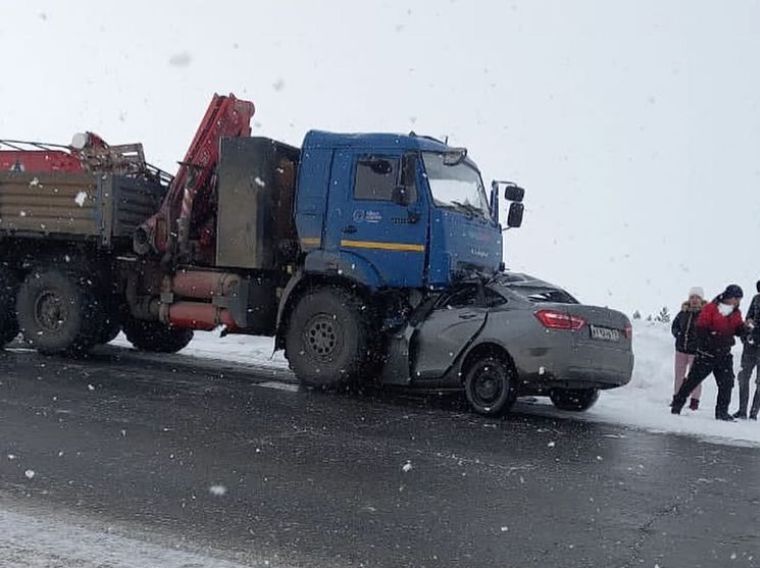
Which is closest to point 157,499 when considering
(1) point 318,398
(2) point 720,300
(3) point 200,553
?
(3) point 200,553

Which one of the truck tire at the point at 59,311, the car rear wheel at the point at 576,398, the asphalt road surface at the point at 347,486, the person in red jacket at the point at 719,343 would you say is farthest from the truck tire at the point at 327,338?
the person in red jacket at the point at 719,343

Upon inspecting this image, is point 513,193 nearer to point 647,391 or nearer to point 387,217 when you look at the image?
point 387,217

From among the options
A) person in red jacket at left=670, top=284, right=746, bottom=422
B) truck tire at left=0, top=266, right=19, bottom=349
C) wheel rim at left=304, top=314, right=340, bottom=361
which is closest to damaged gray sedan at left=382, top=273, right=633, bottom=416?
wheel rim at left=304, top=314, right=340, bottom=361

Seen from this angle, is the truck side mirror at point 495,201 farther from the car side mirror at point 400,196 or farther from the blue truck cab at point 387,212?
the car side mirror at point 400,196

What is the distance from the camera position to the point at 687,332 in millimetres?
10828

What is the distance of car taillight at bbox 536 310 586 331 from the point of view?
28.2 feet

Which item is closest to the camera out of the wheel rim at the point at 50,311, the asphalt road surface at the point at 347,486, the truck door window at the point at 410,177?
the asphalt road surface at the point at 347,486

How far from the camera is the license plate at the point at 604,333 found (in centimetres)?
873

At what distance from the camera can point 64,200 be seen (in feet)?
37.3

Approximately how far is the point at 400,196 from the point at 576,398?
3043mm

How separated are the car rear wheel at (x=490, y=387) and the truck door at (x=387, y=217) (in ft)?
4.17

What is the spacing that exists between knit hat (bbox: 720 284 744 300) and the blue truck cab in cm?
272

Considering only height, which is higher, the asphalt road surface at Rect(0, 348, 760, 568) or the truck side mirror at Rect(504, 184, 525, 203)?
the truck side mirror at Rect(504, 184, 525, 203)

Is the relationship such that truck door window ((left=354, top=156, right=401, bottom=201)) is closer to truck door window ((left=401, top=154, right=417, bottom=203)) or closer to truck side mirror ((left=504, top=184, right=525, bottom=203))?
truck door window ((left=401, top=154, right=417, bottom=203))
